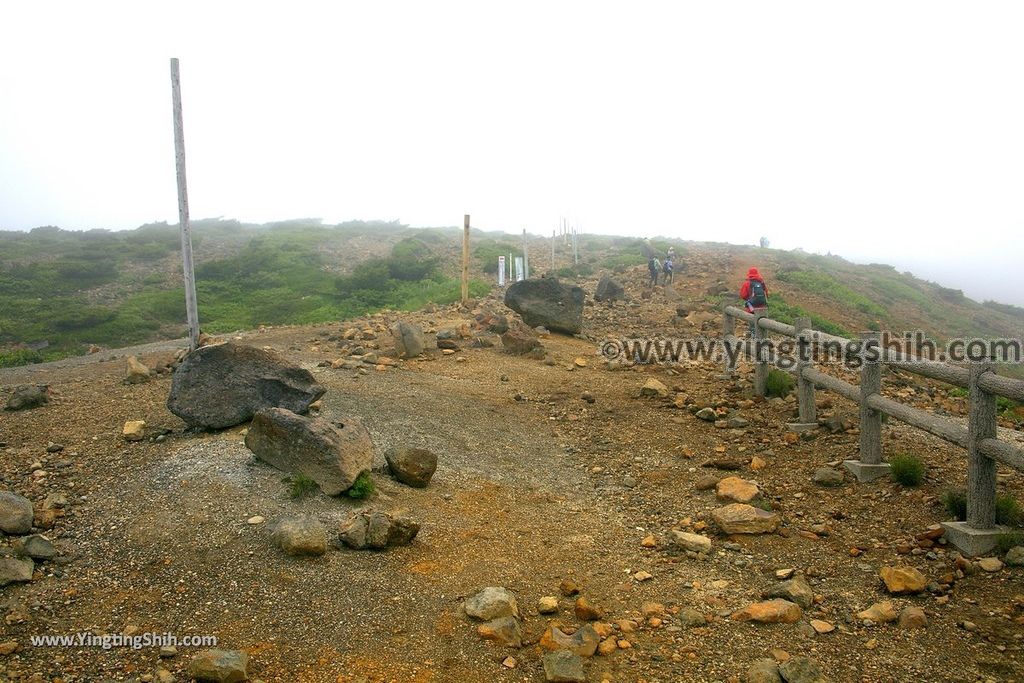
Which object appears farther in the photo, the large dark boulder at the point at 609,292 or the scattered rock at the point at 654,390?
the large dark boulder at the point at 609,292

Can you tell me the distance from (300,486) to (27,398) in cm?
498

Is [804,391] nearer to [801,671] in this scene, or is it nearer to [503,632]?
[801,671]

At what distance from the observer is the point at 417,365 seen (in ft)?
39.1

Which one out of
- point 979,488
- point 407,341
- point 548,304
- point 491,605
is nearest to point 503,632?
point 491,605

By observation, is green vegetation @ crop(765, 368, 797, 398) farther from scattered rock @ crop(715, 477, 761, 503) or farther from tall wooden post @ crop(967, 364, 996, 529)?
tall wooden post @ crop(967, 364, 996, 529)

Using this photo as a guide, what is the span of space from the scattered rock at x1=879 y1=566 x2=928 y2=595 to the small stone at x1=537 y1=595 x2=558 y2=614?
218 cm

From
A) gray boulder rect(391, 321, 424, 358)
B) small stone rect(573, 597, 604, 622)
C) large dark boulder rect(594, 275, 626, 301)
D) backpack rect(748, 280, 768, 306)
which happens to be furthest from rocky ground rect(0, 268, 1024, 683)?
large dark boulder rect(594, 275, 626, 301)

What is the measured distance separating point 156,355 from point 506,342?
6.43 meters

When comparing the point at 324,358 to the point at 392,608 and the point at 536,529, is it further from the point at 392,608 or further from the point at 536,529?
the point at 392,608

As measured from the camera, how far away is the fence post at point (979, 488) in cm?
486

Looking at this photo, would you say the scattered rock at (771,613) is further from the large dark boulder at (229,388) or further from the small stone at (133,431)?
the small stone at (133,431)

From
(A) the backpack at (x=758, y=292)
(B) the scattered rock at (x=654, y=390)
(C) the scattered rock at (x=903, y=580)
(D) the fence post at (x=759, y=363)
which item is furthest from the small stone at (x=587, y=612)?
(A) the backpack at (x=758, y=292)

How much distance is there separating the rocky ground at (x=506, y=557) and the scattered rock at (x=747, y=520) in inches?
4.4

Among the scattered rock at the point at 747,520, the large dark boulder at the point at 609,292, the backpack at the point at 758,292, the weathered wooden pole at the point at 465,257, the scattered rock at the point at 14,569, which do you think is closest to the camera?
the scattered rock at the point at 14,569
